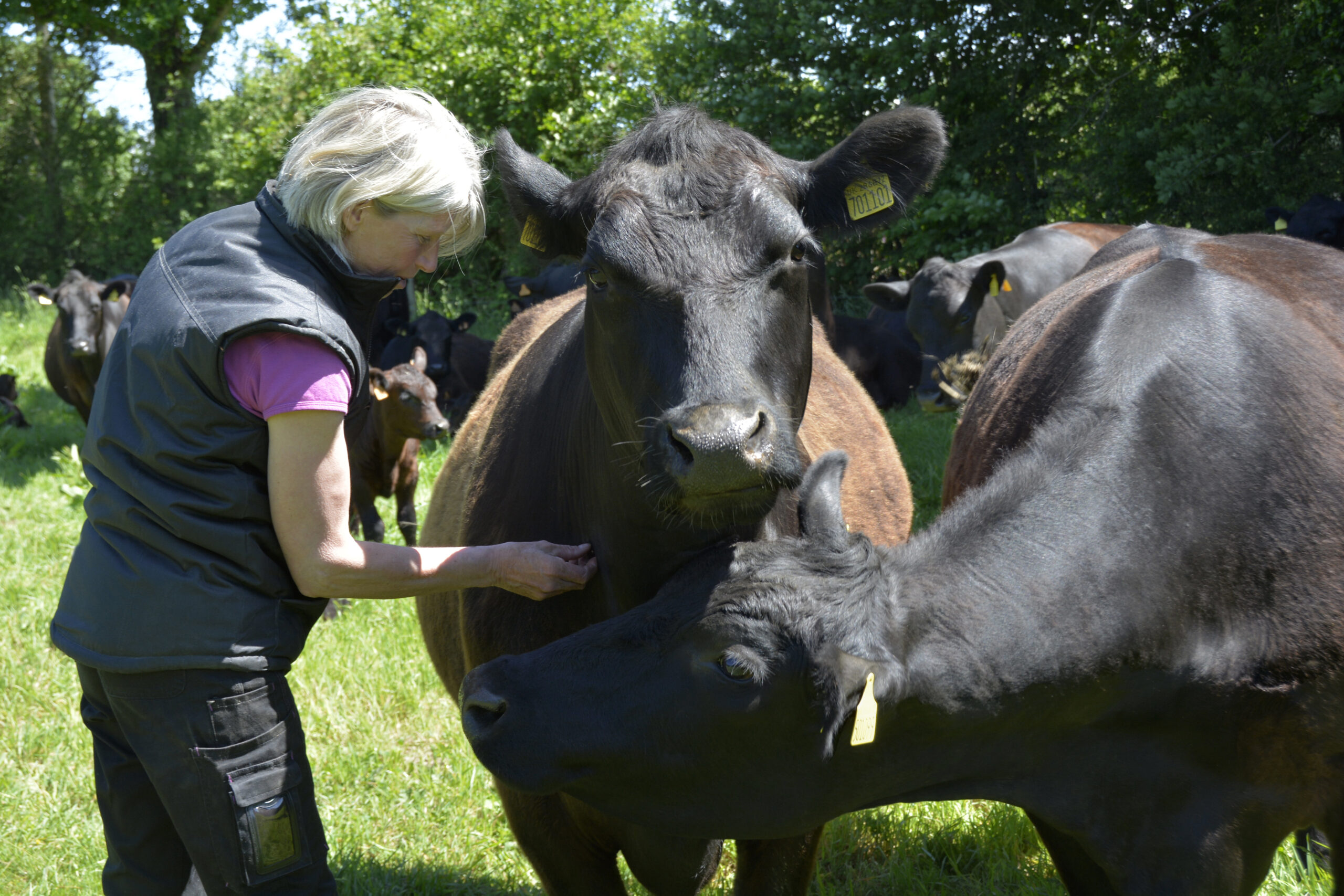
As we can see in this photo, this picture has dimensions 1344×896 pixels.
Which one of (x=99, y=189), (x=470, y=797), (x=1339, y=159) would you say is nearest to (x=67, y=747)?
(x=470, y=797)

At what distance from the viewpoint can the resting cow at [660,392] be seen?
6.88ft

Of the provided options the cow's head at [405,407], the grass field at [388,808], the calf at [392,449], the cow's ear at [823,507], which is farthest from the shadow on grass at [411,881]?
the cow's head at [405,407]

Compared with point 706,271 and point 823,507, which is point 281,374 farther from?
point 823,507

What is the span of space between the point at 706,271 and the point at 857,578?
2.31 feet

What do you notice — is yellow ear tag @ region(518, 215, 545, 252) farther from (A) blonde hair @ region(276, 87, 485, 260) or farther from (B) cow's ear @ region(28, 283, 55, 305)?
(B) cow's ear @ region(28, 283, 55, 305)

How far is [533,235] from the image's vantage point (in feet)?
9.21

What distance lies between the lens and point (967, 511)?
95.8 inches

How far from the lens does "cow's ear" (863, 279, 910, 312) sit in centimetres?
1119

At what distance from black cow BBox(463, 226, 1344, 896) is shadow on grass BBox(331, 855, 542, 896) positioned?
160 centimetres

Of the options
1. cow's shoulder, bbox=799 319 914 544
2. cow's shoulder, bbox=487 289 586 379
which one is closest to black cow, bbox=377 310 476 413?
cow's shoulder, bbox=487 289 586 379

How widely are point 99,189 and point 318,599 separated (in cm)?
2806

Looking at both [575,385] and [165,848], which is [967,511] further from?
[165,848]

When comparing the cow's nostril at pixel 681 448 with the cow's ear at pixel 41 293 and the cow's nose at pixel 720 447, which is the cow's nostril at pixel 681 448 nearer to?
the cow's nose at pixel 720 447

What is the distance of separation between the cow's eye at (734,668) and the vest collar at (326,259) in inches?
42.3
